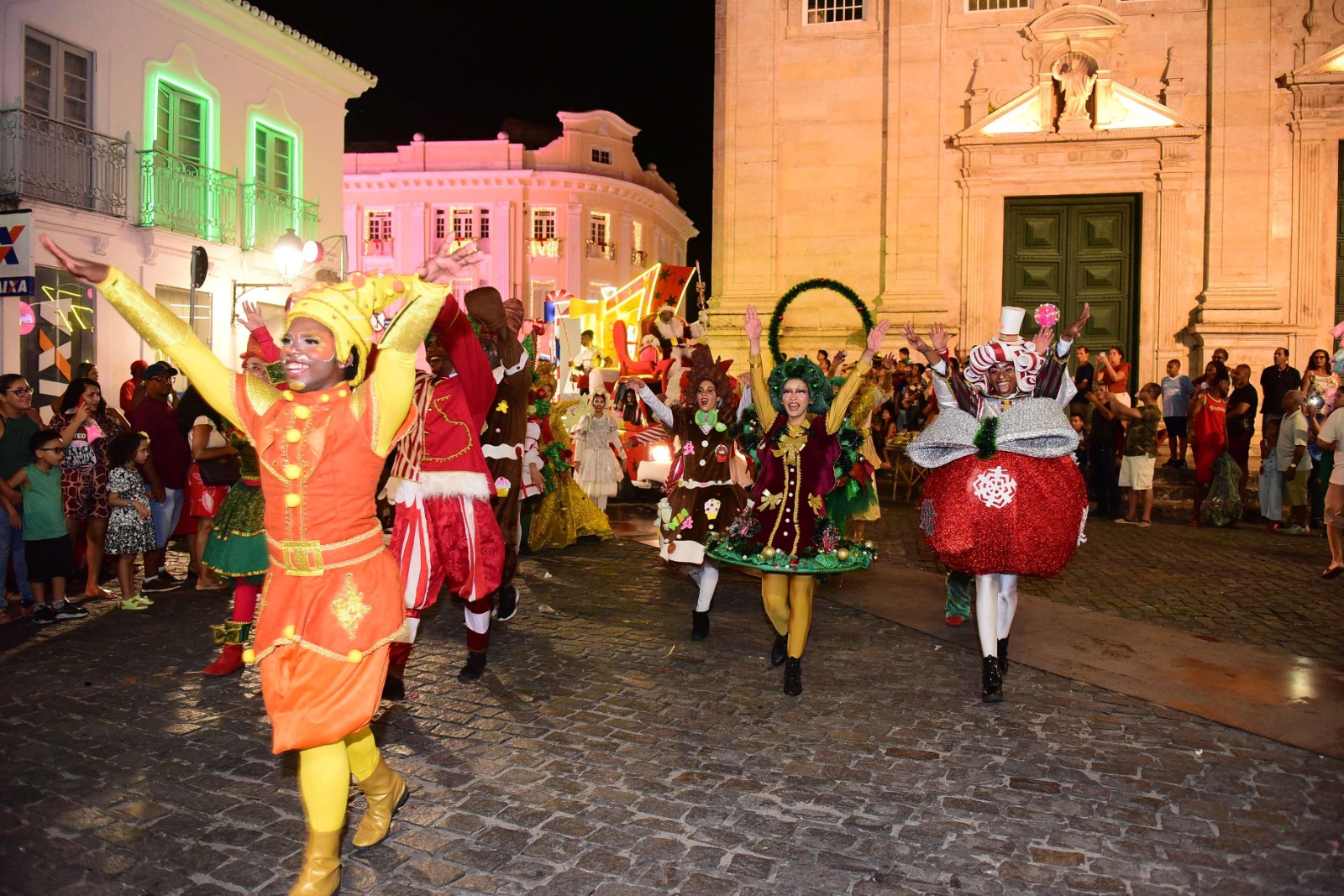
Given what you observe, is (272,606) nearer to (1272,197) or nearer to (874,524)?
(874,524)

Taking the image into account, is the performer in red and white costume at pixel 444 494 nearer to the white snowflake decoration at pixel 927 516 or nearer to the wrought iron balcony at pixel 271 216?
the white snowflake decoration at pixel 927 516

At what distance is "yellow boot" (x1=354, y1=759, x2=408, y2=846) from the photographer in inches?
156

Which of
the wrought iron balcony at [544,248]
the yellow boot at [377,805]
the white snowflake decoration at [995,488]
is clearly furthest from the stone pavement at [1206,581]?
the wrought iron balcony at [544,248]

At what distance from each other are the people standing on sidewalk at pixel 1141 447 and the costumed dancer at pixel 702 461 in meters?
7.58

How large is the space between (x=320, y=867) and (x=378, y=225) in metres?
44.2

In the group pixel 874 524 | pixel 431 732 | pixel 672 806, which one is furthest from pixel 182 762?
pixel 874 524

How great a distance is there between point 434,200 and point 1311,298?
1365 inches

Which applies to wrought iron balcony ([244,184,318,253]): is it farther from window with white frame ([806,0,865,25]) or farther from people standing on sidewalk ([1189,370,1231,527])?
people standing on sidewalk ([1189,370,1231,527])

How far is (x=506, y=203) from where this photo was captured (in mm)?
43562

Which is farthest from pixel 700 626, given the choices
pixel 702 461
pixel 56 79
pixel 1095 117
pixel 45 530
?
pixel 1095 117

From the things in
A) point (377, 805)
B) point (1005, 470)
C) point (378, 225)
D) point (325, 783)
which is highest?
point (378, 225)

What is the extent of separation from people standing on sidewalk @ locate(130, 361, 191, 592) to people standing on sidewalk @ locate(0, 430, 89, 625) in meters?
0.99

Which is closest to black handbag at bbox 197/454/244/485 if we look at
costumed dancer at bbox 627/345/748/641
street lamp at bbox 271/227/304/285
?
costumed dancer at bbox 627/345/748/641

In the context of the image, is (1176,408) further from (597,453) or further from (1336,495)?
(597,453)
